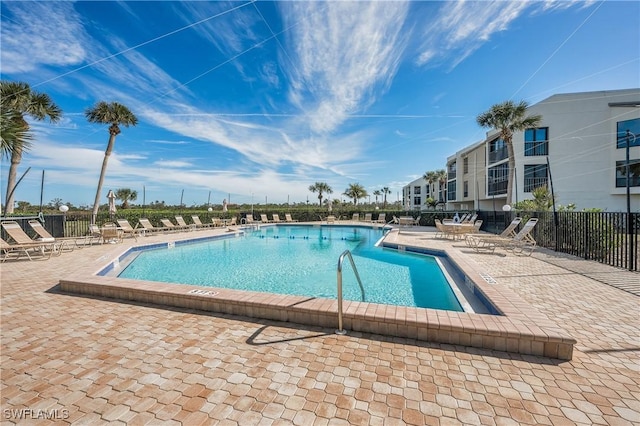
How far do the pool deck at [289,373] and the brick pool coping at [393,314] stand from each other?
3.9 inches

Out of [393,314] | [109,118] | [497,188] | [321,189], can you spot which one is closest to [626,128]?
[497,188]

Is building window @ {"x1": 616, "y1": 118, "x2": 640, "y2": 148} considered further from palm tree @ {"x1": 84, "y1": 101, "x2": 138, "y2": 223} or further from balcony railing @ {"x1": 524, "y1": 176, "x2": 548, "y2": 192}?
palm tree @ {"x1": 84, "y1": 101, "x2": 138, "y2": 223}

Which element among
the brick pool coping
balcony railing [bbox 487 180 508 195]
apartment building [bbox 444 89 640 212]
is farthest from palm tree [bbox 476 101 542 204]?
the brick pool coping

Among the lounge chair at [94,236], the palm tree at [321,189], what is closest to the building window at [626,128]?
the palm tree at [321,189]

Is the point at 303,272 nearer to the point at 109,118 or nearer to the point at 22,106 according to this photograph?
the point at 22,106

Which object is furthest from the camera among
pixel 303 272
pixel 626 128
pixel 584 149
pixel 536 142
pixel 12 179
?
Result: pixel 536 142

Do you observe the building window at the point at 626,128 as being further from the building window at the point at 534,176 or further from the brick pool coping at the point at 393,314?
the brick pool coping at the point at 393,314

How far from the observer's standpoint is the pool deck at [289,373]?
5.67 ft

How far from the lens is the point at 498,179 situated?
910 inches

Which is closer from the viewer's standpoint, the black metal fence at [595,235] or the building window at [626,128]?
the black metal fence at [595,235]

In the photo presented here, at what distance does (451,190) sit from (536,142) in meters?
16.7

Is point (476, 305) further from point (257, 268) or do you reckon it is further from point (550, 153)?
point (550, 153)

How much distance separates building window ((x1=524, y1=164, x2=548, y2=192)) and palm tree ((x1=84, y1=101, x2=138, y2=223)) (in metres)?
26.0

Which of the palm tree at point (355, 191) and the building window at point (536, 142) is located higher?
the building window at point (536, 142)
